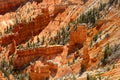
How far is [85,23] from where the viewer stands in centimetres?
11238

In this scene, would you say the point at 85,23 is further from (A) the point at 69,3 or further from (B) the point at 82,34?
(A) the point at 69,3

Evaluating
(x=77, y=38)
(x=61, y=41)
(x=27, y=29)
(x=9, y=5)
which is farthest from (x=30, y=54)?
(x=9, y=5)

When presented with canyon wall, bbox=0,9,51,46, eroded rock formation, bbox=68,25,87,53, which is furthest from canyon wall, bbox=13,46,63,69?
canyon wall, bbox=0,9,51,46

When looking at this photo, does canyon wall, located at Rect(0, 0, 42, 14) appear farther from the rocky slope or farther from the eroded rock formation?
the eroded rock formation

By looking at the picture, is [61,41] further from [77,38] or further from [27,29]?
[27,29]

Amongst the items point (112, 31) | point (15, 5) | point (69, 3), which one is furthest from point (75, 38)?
point (15, 5)

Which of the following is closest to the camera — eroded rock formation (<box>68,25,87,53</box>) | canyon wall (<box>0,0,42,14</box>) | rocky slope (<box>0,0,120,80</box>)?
rocky slope (<box>0,0,120,80</box>)

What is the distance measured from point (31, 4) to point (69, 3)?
17895 mm

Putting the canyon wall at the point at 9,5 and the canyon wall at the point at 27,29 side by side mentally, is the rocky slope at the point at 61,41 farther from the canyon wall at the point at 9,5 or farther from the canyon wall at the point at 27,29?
the canyon wall at the point at 9,5

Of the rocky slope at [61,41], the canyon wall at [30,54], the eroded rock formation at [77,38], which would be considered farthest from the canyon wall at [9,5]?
the eroded rock formation at [77,38]

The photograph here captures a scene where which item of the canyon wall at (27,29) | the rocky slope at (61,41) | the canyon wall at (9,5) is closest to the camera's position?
the rocky slope at (61,41)

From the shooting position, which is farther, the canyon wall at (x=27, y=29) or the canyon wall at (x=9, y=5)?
the canyon wall at (x=9, y=5)

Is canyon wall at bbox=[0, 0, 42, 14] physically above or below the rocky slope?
above

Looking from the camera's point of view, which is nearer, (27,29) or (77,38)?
(77,38)
